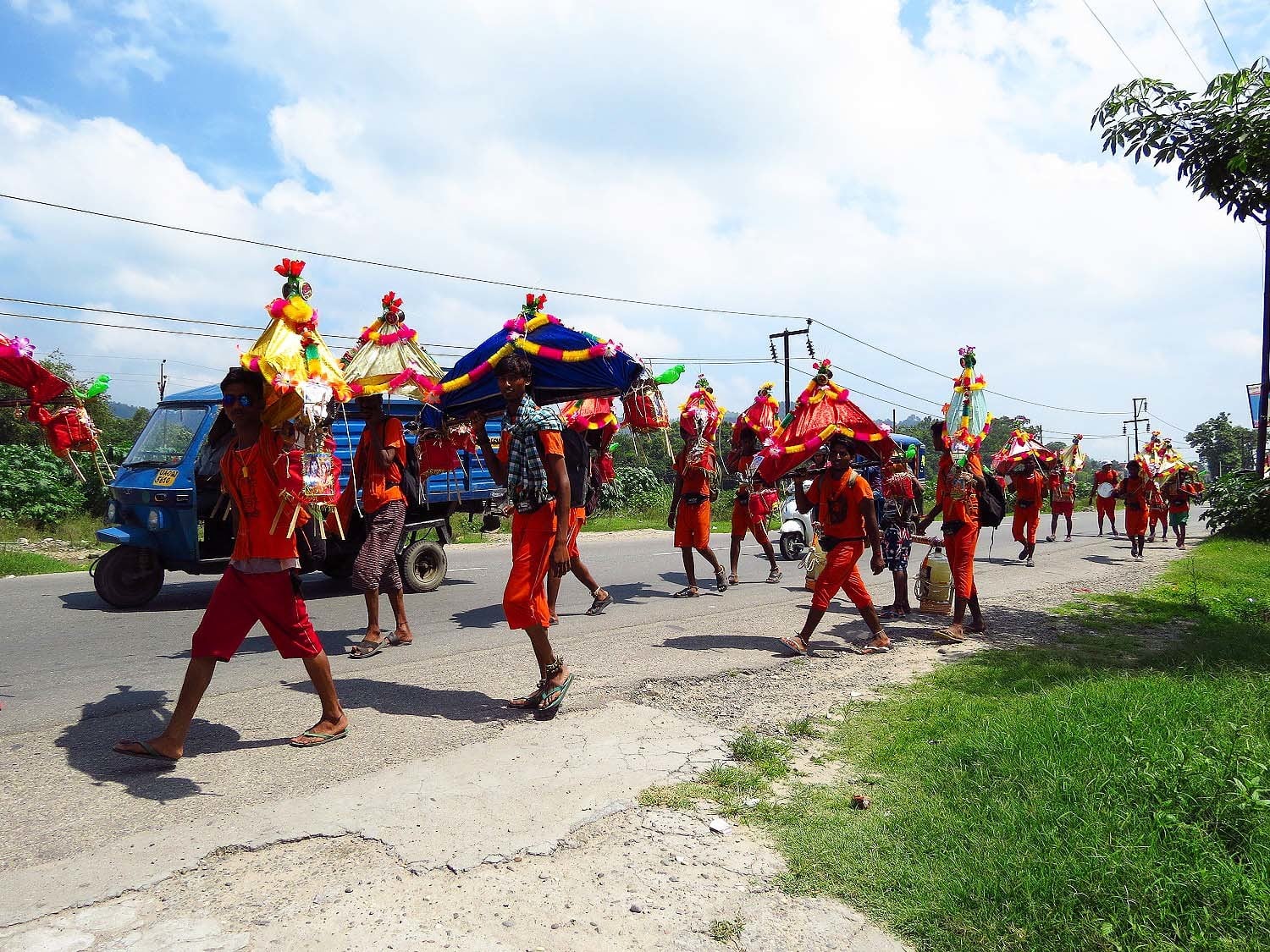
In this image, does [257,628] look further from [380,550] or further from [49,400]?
[49,400]

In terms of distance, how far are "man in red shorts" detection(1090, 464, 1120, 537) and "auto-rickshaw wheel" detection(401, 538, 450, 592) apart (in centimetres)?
1492

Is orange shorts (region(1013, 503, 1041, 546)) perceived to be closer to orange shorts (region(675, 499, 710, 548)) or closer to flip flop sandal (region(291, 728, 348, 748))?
orange shorts (region(675, 499, 710, 548))

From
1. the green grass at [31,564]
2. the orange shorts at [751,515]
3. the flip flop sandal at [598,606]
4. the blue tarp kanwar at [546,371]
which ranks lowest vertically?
the flip flop sandal at [598,606]

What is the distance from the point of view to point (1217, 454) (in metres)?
76.5

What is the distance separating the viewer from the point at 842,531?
23.8 feet

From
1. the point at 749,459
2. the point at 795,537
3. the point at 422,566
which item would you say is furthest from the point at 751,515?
the point at 422,566

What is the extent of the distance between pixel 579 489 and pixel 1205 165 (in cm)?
625

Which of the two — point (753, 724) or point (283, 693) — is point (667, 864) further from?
point (283, 693)

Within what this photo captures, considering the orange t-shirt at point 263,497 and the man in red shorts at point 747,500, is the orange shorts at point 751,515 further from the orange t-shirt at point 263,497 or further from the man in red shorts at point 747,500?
the orange t-shirt at point 263,497

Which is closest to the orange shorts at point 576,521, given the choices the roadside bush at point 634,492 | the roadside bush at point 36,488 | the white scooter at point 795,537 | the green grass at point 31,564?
the white scooter at point 795,537

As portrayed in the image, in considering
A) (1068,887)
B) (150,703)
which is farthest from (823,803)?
(150,703)

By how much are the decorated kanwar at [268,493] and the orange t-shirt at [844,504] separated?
4.25 metres

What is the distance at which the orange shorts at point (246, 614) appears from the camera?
4422mm

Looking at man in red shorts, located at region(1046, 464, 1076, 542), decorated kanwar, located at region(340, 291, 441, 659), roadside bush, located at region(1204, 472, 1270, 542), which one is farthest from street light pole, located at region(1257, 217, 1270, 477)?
decorated kanwar, located at region(340, 291, 441, 659)
